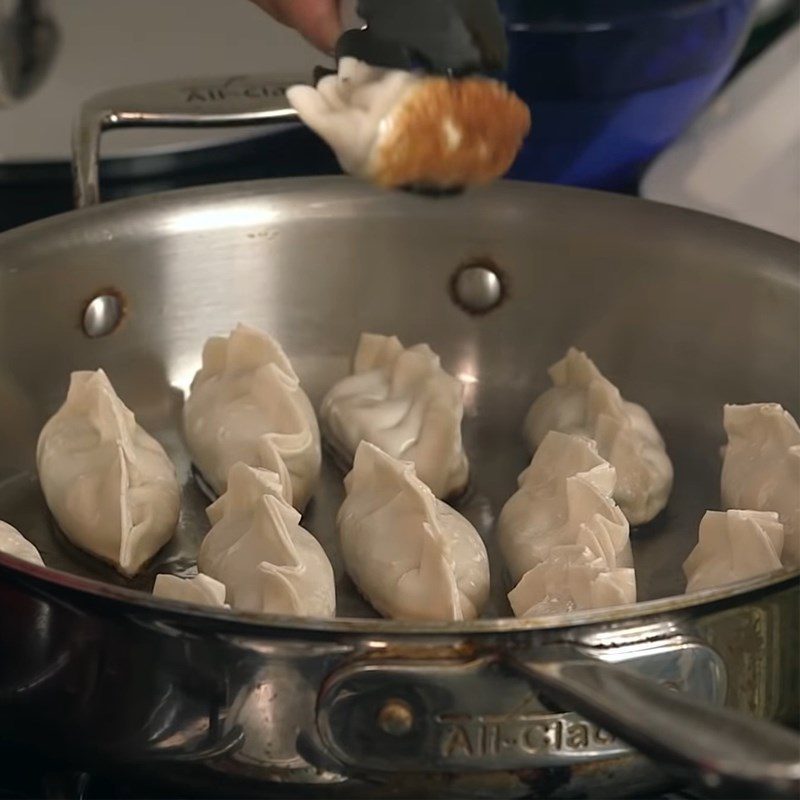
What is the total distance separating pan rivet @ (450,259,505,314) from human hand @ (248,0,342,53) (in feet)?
0.74

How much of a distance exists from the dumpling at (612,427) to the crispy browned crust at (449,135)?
259 mm

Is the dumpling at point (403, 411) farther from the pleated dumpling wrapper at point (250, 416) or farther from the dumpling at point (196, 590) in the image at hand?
the dumpling at point (196, 590)

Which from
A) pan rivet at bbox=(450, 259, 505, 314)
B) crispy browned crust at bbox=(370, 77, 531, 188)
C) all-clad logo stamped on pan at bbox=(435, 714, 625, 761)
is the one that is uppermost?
crispy browned crust at bbox=(370, 77, 531, 188)

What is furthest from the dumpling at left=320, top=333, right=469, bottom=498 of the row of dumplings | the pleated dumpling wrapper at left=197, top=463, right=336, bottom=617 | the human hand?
the human hand

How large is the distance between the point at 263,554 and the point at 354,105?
28 cm

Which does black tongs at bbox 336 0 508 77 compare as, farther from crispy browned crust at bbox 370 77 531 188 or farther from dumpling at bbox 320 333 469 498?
dumpling at bbox 320 333 469 498

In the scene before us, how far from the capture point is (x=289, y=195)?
1.10 m

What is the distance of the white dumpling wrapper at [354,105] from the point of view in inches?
31.3

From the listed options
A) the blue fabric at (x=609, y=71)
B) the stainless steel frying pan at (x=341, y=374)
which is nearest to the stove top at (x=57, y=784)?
the stainless steel frying pan at (x=341, y=374)

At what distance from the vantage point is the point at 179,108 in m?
1.01

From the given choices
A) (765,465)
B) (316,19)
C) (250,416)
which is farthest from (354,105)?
(765,465)

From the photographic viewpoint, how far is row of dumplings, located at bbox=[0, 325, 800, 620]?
0.86 metres

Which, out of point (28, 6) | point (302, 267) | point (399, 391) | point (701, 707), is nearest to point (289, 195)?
point (302, 267)

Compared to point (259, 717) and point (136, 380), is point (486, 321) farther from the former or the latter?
point (259, 717)
